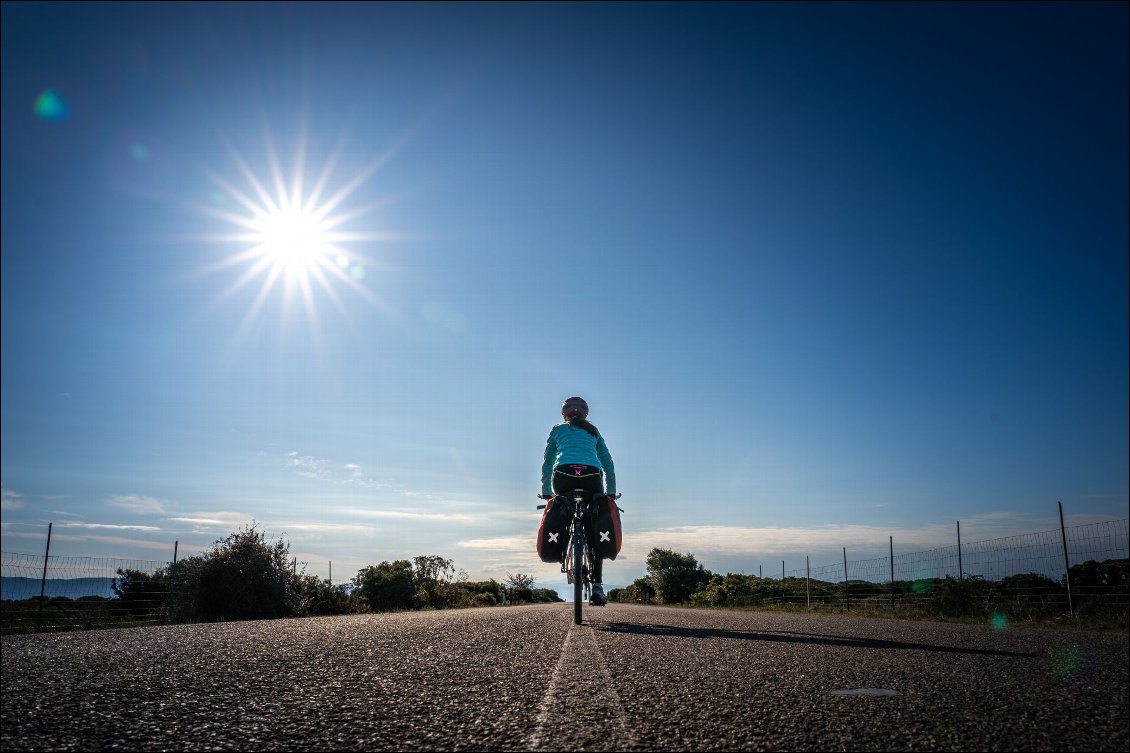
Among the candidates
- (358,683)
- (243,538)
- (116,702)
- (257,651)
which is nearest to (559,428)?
(257,651)

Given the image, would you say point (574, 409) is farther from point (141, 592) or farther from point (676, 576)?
point (676, 576)

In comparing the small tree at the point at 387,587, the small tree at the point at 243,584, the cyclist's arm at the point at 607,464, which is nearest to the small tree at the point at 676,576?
the small tree at the point at 387,587

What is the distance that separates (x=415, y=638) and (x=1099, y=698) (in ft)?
12.4

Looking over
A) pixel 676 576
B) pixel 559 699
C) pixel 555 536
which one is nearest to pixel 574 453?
pixel 555 536

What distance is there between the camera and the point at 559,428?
23.7 feet

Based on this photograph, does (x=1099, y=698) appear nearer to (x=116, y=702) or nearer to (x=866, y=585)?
(x=116, y=702)

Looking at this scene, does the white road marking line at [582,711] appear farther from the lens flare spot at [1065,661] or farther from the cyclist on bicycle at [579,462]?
the cyclist on bicycle at [579,462]

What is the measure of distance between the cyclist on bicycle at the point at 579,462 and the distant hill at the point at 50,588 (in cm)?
1289

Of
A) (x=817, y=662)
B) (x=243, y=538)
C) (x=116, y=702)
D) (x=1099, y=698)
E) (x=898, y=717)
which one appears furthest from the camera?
(x=243, y=538)

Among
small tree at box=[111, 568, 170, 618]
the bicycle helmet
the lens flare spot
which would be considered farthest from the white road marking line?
small tree at box=[111, 568, 170, 618]

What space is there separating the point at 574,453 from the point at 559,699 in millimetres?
4861

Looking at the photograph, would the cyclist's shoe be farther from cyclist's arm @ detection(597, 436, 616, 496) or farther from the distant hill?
the distant hill

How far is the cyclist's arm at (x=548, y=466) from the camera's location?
723cm

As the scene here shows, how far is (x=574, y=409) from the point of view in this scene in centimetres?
731
